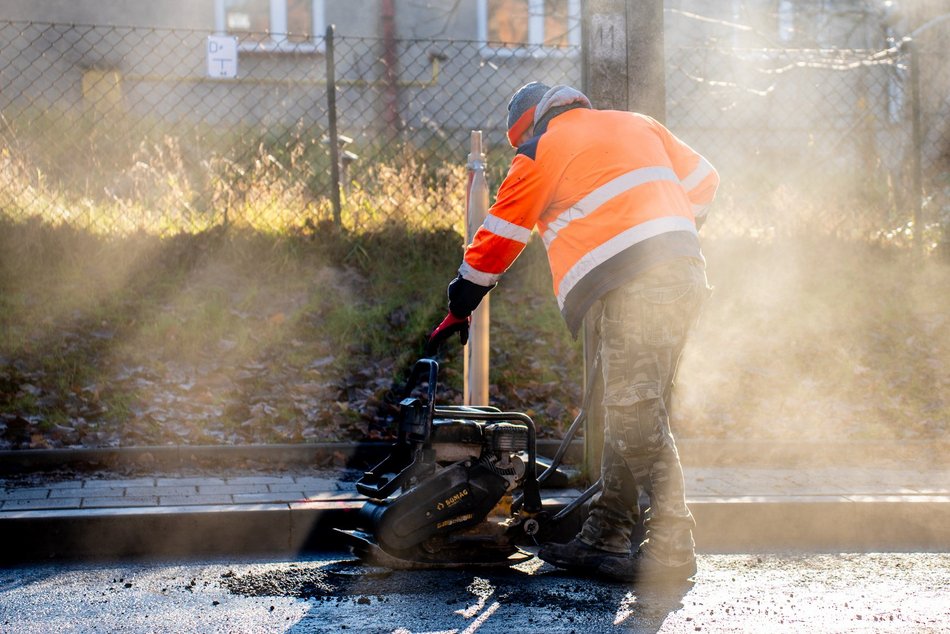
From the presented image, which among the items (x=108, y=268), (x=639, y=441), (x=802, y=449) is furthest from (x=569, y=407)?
(x=108, y=268)

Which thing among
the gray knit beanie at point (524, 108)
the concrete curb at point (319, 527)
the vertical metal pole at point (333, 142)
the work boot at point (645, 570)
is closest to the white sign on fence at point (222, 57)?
the vertical metal pole at point (333, 142)

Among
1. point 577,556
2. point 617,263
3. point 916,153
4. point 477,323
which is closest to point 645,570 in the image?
point 577,556

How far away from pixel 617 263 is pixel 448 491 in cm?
110

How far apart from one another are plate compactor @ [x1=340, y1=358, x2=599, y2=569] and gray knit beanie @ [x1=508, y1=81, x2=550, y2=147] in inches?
39.5

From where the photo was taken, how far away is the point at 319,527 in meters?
5.32

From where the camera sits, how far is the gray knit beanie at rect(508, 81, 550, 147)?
Result: 4797 millimetres

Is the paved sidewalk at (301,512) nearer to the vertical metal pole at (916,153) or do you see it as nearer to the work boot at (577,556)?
the work boot at (577,556)

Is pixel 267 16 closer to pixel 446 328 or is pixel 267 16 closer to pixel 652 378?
pixel 446 328

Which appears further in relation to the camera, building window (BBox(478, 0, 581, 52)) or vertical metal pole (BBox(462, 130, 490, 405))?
building window (BBox(478, 0, 581, 52))

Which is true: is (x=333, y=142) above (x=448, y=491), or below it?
above

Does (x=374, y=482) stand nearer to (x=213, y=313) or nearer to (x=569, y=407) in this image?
(x=569, y=407)

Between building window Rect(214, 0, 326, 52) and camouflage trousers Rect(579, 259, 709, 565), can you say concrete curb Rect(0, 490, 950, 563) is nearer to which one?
camouflage trousers Rect(579, 259, 709, 565)

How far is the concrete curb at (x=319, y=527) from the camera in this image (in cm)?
506

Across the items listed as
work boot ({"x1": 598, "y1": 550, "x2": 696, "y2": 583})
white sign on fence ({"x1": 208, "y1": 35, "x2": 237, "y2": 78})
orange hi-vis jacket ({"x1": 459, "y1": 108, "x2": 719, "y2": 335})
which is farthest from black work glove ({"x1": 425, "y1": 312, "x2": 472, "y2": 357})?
white sign on fence ({"x1": 208, "y1": 35, "x2": 237, "y2": 78})
